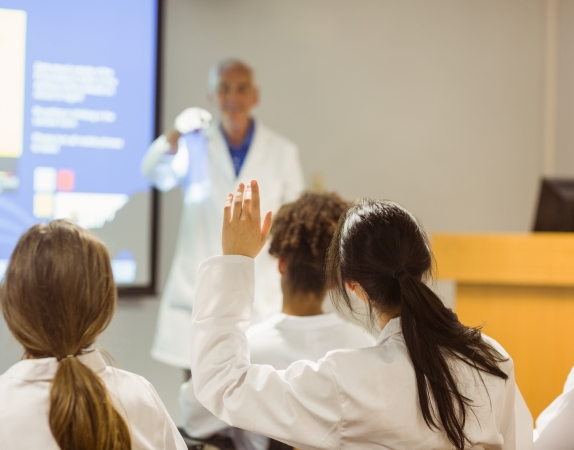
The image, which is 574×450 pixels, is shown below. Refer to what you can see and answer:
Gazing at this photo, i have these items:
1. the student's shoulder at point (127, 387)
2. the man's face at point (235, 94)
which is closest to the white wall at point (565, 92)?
the man's face at point (235, 94)

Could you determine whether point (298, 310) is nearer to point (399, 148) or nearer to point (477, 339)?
point (477, 339)

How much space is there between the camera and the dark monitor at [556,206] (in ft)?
6.62

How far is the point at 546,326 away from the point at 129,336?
6.40 feet

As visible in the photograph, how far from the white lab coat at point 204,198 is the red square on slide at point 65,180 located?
0.32 meters

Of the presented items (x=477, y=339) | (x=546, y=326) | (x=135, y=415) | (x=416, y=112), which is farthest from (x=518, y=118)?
(x=135, y=415)

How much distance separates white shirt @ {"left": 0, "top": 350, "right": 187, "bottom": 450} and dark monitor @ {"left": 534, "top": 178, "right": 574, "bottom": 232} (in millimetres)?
1487

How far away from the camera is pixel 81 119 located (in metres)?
2.87

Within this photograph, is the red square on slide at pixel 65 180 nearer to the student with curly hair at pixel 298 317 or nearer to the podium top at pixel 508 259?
the student with curly hair at pixel 298 317

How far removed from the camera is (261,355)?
1.38 m

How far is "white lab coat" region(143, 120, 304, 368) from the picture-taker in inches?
109

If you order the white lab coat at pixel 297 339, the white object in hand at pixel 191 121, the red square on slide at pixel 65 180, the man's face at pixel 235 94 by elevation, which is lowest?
the white lab coat at pixel 297 339

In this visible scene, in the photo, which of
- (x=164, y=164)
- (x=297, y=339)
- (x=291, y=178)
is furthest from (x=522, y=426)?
(x=164, y=164)

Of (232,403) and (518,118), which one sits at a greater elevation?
(518,118)

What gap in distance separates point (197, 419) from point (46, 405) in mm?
683
